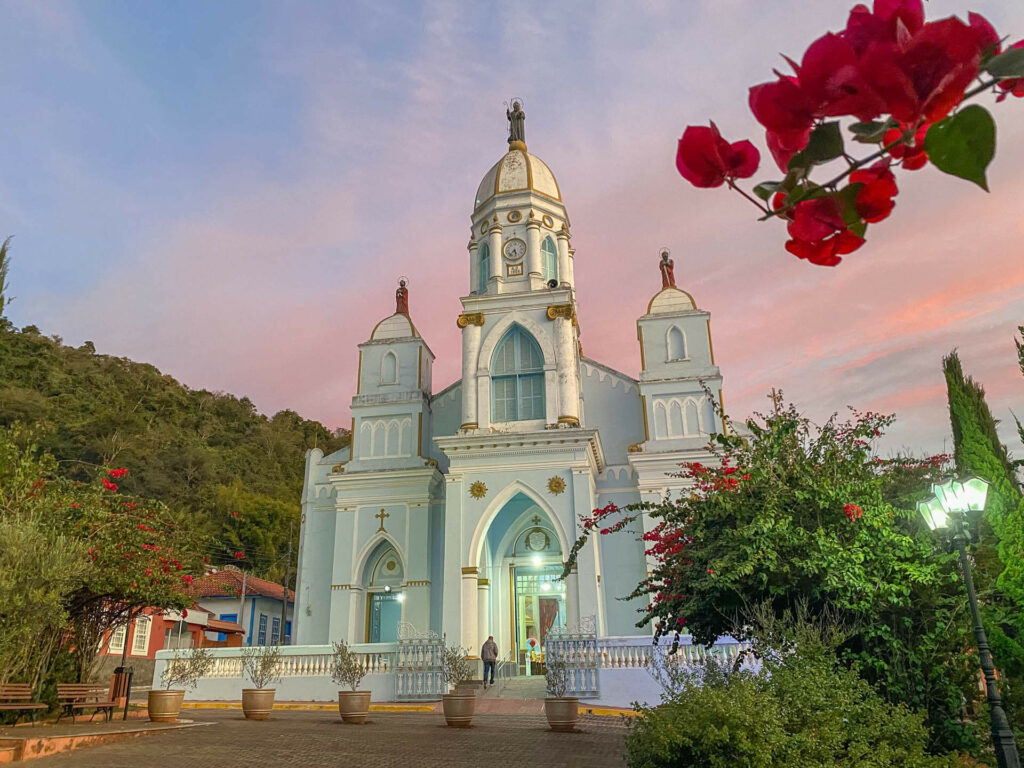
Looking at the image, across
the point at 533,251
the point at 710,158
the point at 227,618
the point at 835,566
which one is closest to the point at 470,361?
the point at 533,251

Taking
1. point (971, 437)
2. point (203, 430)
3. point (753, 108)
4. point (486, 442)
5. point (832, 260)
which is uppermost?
point (203, 430)

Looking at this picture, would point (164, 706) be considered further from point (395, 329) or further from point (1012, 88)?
point (395, 329)

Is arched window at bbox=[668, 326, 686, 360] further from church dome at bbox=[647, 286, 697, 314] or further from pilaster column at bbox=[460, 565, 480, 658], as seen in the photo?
pilaster column at bbox=[460, 565, 480, 658]

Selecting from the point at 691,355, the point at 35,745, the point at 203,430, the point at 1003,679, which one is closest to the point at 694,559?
the point at 1003,679

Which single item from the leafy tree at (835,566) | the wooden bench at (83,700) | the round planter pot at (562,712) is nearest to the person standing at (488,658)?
the round planter pot at (562,712)

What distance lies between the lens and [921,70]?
1.06 m

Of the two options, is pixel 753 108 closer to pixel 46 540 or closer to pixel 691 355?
pixel 46 540

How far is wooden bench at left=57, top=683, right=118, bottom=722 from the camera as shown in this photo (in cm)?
1216

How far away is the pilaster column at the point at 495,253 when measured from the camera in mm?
25752

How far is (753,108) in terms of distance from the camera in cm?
117

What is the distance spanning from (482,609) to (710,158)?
20.7 m

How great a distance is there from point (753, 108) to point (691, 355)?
24.9m

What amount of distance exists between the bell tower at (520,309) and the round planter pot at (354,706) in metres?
10.3

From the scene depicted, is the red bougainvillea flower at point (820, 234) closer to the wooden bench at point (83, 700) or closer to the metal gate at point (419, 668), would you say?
the wooden bench at point (83, 700)
